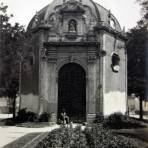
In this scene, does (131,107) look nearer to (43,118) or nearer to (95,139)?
(43,118)

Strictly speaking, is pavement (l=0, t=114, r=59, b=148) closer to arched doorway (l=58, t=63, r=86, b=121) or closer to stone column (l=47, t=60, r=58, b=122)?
stone column (l=47, t=60, r=58, b=122)

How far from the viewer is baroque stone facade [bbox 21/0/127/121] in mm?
33875

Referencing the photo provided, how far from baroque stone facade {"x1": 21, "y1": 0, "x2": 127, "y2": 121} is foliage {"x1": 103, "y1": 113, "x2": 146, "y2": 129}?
29.2 inches

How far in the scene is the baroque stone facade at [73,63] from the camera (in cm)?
3388

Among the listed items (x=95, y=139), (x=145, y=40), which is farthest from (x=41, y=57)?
(x=95, y=139)

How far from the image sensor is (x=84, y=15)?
34.9 metres

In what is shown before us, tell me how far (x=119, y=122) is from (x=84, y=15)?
9.83 m

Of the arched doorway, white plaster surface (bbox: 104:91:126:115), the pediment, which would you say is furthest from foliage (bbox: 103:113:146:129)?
the pediment

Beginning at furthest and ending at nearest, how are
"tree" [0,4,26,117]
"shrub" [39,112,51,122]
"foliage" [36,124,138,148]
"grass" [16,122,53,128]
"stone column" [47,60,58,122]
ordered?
1. "stone column" [47,60,58,122]
2. "shrub" [39,112,51,122]
3. "grass" [16,122,53,128]
4. "tree" [0,4,26,117]
5. "foliage" [36,124,138,148]

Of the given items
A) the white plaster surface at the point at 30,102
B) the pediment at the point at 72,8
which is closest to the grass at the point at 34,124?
the white plaster surface at the point at 30,102

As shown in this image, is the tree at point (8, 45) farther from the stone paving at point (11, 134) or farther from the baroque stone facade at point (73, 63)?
the baroque stone facade at point (73, 63)

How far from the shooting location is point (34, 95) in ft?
115

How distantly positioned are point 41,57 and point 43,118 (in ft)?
17.2

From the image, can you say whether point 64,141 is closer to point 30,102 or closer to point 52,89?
point 52,89
